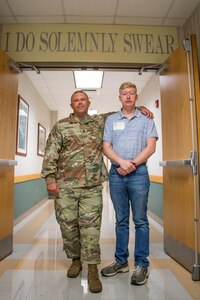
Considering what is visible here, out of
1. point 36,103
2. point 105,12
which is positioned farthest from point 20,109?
point 105,12

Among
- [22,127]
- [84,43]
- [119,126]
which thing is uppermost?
[84,43]

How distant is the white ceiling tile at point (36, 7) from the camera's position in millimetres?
2533

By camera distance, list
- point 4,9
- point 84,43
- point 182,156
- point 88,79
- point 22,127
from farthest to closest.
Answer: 1. point 88,79
2. point 22,127
3. point 84,43
4. point 4,9
5. point 182,156

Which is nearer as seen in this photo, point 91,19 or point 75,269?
point 75,269

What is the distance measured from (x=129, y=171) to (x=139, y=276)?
0.83 meters

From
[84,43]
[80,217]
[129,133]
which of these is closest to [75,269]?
[80,217]

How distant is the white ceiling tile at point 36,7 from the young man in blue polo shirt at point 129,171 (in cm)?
128

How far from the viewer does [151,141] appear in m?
2.05

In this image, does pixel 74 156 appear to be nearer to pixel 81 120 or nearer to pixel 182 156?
pixel 81 120

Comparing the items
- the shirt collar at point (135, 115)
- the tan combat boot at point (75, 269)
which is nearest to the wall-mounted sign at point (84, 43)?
the shirt collar at point (135, 115)

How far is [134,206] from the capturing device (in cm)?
203

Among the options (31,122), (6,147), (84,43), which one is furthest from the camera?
(31,122)

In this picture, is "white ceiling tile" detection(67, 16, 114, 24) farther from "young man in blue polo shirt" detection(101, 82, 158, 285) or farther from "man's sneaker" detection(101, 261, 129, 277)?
"man's sneaker" detection(101, 261, 129, 277)

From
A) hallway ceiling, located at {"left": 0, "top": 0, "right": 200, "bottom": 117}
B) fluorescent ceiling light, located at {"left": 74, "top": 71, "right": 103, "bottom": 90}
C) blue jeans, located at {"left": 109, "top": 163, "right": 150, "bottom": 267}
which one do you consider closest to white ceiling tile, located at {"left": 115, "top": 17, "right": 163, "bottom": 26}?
hallway ceiling, located at {"left": 0, "top": 0, "right": 200, "bottom": 117}
